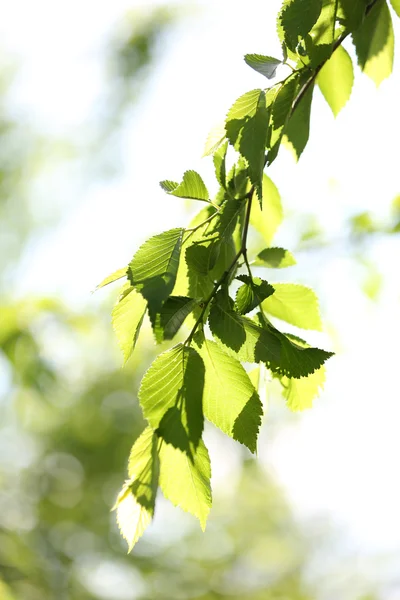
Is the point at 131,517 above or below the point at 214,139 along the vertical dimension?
below

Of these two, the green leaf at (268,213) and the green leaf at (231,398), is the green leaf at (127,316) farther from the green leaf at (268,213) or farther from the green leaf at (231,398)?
the green leaf at (268,213)

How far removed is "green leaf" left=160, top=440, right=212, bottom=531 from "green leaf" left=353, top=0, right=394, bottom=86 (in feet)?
1.22

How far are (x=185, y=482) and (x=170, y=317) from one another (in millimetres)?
106

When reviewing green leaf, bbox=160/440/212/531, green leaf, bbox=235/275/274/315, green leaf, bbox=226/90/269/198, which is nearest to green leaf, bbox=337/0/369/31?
green leaf, bbox=226/90/269/198

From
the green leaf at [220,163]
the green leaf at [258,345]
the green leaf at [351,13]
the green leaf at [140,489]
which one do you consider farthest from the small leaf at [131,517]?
the green leaf at [351,13]

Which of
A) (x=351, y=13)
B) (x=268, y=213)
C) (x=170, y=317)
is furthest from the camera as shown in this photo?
(x=268, y=213)

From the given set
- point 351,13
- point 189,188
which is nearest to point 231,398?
point 189,188

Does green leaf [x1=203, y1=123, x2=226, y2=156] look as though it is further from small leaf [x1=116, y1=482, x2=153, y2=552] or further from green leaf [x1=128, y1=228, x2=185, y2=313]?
small leaf [x1=116, y1=482, x2=153, y2=552]

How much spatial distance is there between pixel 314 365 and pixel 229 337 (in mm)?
57

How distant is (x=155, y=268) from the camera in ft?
1.17

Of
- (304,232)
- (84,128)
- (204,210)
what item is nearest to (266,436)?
(84,128)

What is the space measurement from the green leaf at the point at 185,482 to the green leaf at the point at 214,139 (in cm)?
24

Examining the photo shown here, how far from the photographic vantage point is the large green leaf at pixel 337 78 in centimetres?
54

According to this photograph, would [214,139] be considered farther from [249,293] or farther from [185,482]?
[185,482]
